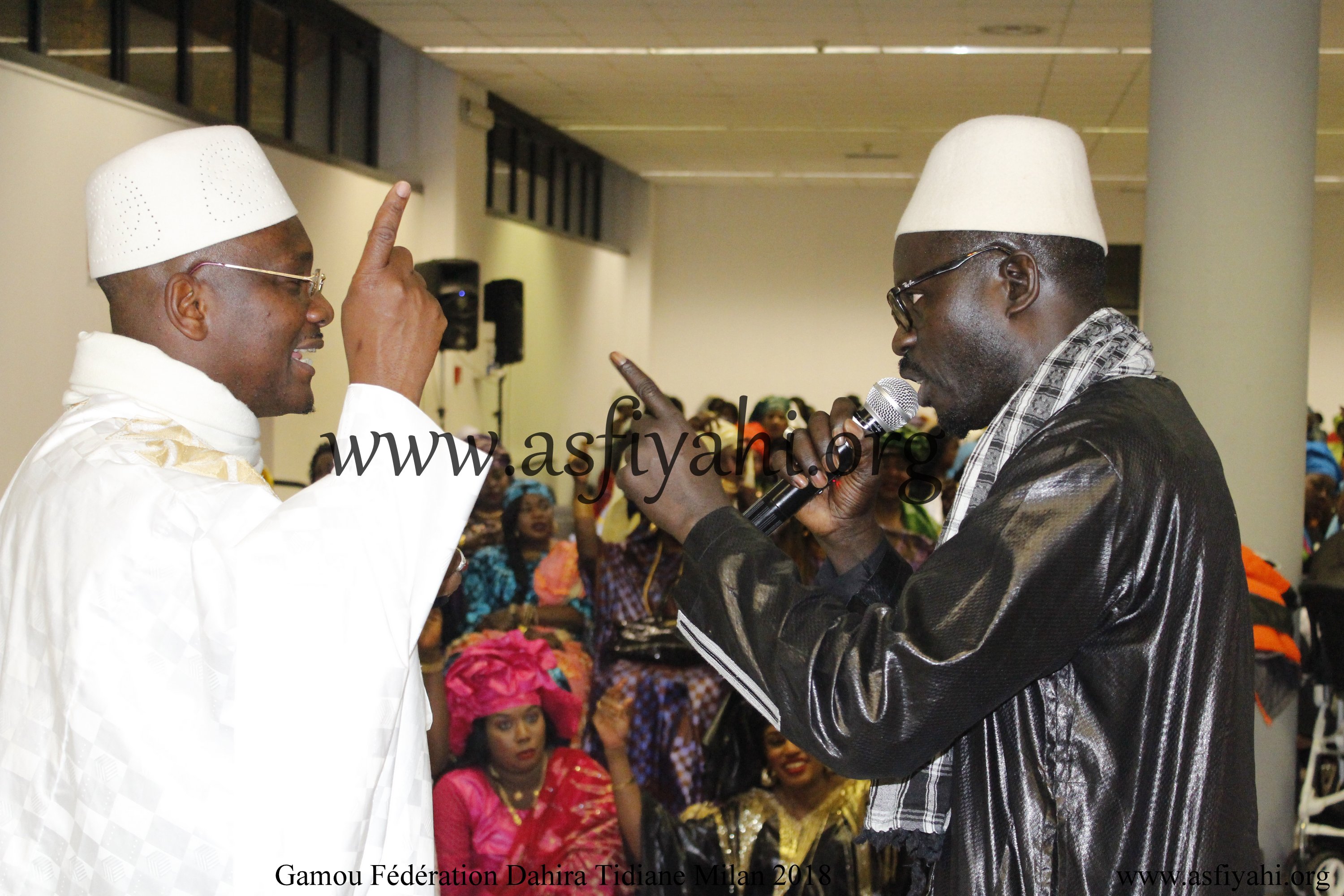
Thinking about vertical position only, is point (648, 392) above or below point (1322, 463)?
above

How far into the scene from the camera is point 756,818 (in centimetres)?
363

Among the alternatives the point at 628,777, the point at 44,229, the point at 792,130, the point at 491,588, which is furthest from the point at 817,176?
the point at 628,777

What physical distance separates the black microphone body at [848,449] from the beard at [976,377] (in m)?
0.15

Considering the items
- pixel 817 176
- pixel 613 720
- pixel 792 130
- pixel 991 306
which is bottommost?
pixel 613 720

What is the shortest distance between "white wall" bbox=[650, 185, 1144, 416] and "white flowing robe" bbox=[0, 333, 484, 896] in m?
15.5

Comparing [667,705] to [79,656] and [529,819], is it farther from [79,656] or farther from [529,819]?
[79,656]

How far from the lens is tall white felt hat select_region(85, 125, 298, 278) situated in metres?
1.56

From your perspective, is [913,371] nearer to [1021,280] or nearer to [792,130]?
[1021,280]

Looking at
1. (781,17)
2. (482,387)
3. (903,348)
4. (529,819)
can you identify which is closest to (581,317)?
(482,387)

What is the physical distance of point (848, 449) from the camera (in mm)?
1726

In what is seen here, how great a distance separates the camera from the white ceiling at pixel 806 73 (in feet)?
26.5

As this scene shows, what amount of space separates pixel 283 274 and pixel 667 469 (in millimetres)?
583

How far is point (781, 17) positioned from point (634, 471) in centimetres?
730

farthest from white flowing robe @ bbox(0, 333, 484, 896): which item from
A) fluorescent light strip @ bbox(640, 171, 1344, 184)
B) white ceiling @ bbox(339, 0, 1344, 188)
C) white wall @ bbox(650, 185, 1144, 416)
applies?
white wall @ bbox(650, 185, 1144, 416)
